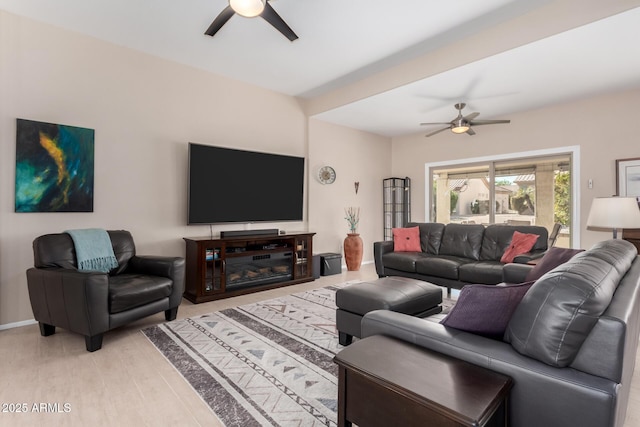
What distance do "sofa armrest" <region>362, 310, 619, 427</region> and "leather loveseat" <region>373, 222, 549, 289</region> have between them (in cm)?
263

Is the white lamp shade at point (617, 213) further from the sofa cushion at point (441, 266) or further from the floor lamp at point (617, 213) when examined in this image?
the sofa cushion at point (441, 266)

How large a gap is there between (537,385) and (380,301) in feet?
4.16

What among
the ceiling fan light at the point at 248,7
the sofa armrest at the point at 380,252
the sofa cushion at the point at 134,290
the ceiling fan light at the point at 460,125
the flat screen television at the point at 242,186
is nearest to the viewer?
the ceiling fan light at the point at 248,7

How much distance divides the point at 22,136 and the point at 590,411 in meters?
4.41

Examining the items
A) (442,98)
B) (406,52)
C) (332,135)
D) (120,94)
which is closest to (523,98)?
(442,98)

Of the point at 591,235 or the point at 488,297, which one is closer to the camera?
the point at 488,297

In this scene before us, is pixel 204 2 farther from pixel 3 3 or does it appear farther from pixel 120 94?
pixel 3 3

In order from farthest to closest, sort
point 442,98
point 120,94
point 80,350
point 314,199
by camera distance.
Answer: point 314,199, point 442,98, point 120,94, point 80,350

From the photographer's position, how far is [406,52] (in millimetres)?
3912

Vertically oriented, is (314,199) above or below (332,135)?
below

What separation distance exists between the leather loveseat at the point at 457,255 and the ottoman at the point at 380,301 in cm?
132

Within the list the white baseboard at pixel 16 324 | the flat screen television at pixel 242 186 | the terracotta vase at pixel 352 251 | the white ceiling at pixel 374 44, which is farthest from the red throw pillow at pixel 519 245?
the white baseboard at pixel 16 324

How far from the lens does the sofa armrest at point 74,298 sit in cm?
245

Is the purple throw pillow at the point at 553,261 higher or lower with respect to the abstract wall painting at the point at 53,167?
lower
